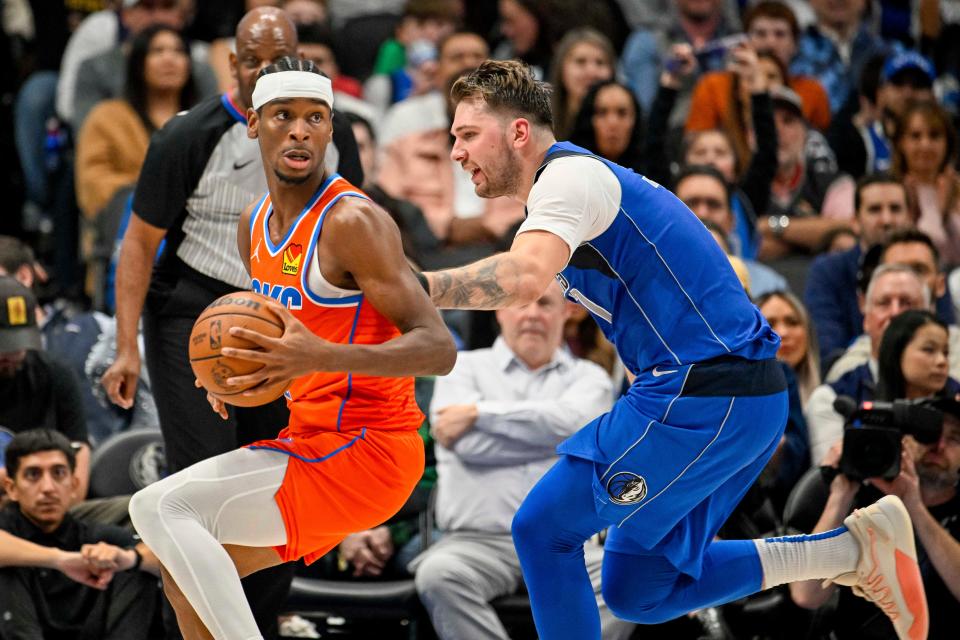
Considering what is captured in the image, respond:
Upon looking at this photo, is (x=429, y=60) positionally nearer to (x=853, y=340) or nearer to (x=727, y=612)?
(x=853, y=340)

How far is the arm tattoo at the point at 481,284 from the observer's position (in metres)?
4.12

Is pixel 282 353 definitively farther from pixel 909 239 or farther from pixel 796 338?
pixel 909 239

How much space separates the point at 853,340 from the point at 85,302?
475 cm

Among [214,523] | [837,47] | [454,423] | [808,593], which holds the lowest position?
[808,593]

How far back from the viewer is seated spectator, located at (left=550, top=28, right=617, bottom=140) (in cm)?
930

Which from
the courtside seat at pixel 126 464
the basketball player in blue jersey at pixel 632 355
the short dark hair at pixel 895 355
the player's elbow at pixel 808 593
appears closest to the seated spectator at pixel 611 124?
the short dark hair at pixel 895 355

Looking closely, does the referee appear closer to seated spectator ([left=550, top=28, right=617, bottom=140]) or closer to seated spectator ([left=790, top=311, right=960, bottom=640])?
seated spectator ([left=790, top=311, right=960, bottom=640])

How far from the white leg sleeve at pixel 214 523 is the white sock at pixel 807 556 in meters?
1.71

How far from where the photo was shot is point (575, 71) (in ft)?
30.8

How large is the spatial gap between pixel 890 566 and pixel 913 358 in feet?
5.45

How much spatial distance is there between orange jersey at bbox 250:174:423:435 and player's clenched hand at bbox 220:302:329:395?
40cm

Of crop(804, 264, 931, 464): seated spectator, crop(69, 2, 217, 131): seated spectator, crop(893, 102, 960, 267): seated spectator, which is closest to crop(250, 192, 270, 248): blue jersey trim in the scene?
crop(804, 264, 931, 464): seated spectator

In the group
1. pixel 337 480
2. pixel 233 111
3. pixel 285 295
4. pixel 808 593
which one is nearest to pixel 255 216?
pixel 285 295

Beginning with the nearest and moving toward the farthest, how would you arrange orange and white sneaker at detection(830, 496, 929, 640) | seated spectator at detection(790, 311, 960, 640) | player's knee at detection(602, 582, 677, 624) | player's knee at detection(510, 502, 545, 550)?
player's knee at detection(510, 502, 545, 550) → player's knee at detection(602, 582, 677, 624) → orange and white sneaker at detection(830, 496, 929, 640) → seated spectator at detection(790, 311, 960, 640)
